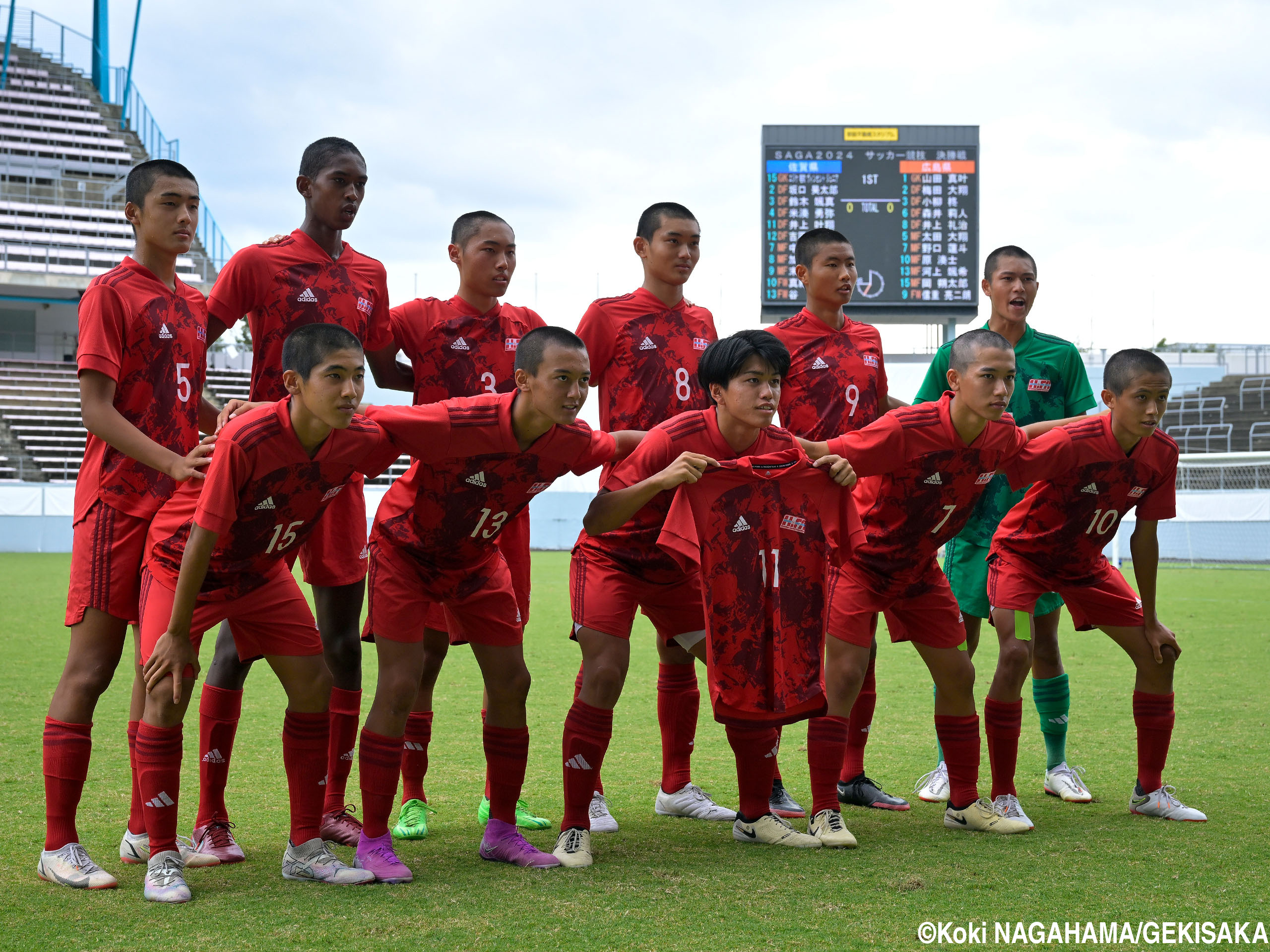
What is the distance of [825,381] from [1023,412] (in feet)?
3.76

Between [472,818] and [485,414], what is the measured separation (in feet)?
5.79

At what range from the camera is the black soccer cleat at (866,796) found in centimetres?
481

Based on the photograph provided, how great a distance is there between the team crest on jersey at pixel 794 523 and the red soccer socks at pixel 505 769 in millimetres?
1181

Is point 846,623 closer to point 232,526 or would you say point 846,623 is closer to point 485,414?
point 485,414

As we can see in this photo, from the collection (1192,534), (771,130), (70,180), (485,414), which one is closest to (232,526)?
(485,414)

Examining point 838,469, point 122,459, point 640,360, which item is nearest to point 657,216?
point 640,360

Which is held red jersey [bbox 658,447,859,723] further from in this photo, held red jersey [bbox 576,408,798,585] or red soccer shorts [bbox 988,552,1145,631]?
red soccer shorts [bbox 988,552,1145,631]

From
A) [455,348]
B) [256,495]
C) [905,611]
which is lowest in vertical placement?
[905,611]

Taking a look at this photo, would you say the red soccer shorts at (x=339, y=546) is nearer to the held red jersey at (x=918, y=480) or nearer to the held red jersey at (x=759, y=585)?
the held red jersey at (x=759, y=585)

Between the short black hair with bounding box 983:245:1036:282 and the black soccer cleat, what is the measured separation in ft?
→ 8.00

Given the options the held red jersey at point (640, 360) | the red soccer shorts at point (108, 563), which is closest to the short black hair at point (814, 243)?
the held red jersey at point (640, 360)

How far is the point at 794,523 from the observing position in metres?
4.10

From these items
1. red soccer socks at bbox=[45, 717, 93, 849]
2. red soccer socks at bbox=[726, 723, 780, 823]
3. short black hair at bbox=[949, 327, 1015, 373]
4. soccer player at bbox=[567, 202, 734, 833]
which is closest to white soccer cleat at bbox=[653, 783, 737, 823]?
soccer player at bbox=[567, 202, 734, 833]

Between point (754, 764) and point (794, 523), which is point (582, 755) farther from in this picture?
point (794, 523)
